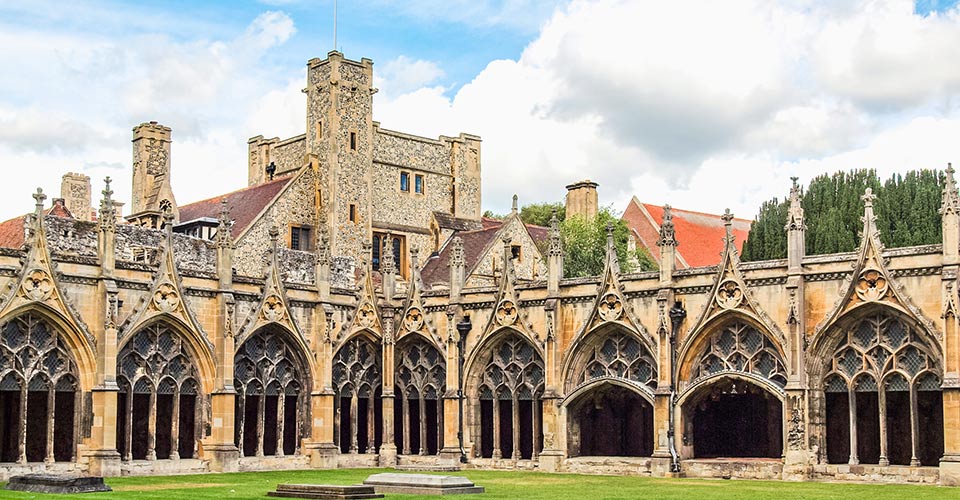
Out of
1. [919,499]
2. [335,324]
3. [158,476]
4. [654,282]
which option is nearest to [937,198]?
[654,282]

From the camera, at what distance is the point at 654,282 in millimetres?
32781

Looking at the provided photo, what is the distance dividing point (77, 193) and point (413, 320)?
27126mm

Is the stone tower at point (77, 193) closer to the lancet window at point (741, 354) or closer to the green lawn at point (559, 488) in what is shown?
the green lawn at point (559, 488)

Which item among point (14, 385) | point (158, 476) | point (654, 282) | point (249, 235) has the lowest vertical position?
point (158, 476)

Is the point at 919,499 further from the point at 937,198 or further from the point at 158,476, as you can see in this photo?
the point at 937,198

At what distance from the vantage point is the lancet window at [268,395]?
115 ft

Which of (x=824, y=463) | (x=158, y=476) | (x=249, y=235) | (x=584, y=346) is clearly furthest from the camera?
(x=249, y=235)

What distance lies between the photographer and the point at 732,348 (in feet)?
103

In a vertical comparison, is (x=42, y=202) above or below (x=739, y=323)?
above

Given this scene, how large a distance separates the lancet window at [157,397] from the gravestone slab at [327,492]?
33.2 feet

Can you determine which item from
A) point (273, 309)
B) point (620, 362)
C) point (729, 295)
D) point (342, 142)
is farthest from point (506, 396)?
point (342, 142)

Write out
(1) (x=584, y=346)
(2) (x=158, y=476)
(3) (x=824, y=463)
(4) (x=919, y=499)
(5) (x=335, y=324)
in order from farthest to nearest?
(5) (x=335, y=324) < (1) (x=584, y=346) < (2) (x=158, y=476) < (3) (x=824, y=463) < (4) (x=919, y=499)

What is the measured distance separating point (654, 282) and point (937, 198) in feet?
62.2

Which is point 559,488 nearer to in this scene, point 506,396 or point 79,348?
point 506,396
